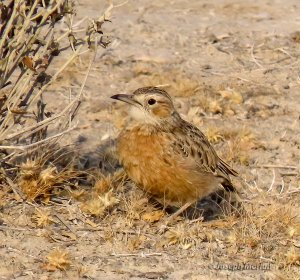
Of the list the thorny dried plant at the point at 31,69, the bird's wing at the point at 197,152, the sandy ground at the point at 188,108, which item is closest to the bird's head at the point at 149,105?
the bird's wing at the point at 197,152

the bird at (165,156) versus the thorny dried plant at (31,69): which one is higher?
the thorny dried plant at (31,69)

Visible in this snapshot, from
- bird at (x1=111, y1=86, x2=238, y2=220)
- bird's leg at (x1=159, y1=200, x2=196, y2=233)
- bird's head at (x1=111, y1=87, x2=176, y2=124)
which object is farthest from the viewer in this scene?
bird's head at (x1=111, y1=87, x2=176, y2=124)

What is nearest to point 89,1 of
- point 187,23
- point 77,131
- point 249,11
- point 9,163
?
point 187,23

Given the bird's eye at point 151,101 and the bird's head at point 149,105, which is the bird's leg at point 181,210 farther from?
the bird's eye at point 151,101

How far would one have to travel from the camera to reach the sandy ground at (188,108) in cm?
734

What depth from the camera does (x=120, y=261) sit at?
7336mm

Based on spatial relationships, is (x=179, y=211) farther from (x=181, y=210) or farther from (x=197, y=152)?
(x=197, y=152)

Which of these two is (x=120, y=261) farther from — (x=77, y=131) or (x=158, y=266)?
(x=77, y=131)

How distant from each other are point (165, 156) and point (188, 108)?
2.60 m

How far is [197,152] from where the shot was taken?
27.1ft

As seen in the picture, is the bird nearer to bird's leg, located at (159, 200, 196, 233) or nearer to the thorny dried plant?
bird's leg, located at (159, 200, 196, 233)

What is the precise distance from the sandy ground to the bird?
0.37 metres

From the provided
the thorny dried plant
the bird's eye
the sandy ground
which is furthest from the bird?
the thorny dried plant

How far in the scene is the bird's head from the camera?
27.1ft
